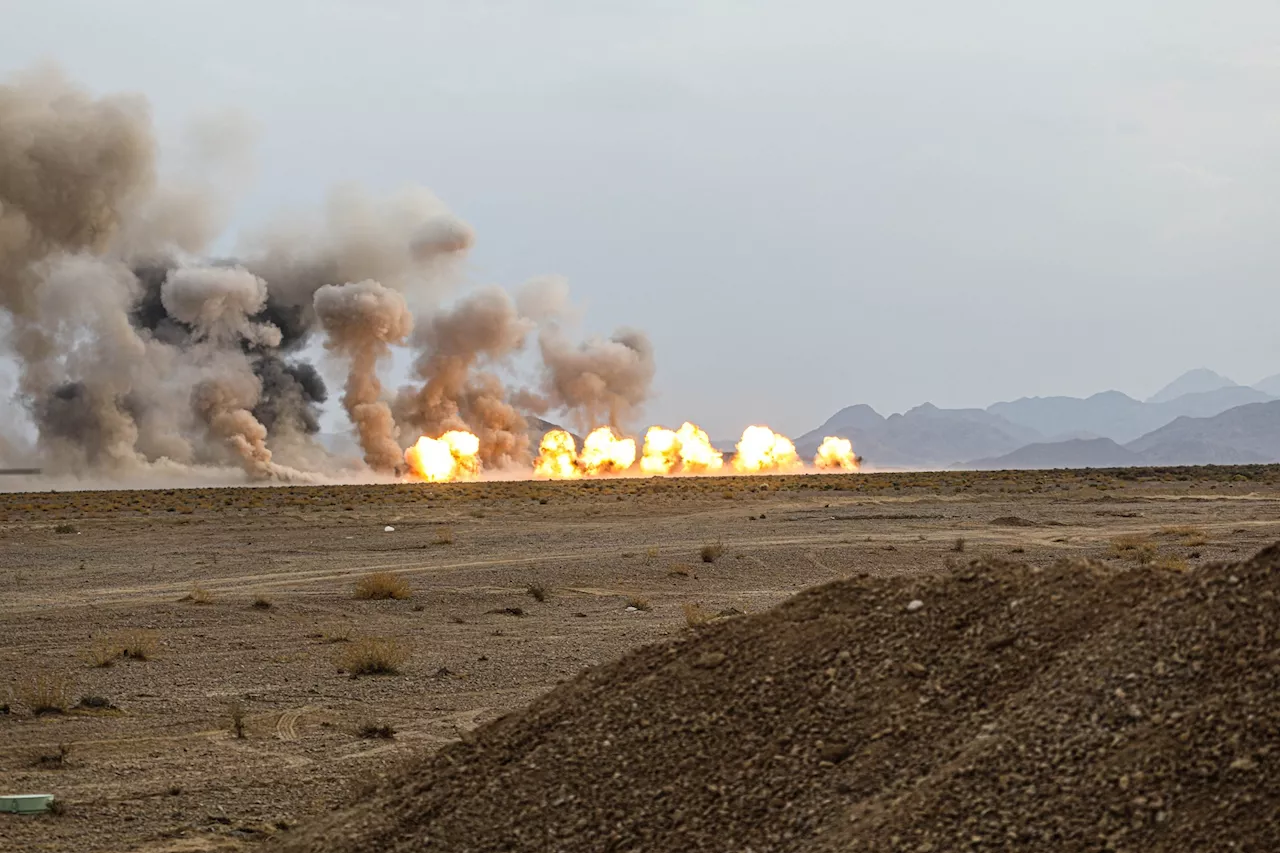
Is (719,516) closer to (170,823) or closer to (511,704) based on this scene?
(511,704)

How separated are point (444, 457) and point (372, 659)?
80445mm

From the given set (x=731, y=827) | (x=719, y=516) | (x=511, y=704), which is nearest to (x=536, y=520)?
(x=719, y=516)

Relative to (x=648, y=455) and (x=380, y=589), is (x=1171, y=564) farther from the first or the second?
(x=648, y=455)

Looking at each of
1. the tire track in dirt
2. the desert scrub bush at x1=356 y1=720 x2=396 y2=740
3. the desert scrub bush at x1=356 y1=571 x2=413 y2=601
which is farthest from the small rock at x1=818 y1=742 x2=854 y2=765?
the tire track in dirt

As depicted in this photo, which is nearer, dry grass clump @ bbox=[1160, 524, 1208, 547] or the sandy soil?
the sandy soil

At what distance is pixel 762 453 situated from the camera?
380 ft

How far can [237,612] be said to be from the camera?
23688 mm

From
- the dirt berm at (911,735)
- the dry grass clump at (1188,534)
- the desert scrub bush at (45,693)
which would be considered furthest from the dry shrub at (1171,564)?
the desert scrub bush at (45,693)

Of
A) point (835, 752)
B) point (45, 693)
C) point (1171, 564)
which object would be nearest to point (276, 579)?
point (45, 693)

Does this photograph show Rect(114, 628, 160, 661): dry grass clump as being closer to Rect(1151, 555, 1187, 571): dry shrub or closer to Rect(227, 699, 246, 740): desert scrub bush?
Rect(227, 699, 246, 740): desert scrub bush

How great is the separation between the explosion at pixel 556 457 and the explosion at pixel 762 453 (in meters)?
16.3

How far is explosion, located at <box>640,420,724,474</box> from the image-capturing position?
111 metres

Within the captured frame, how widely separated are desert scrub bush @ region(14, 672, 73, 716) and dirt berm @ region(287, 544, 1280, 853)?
7.05 m

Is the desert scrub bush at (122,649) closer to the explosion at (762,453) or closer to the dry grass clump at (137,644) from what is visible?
the dry grass clump at (137,644)
